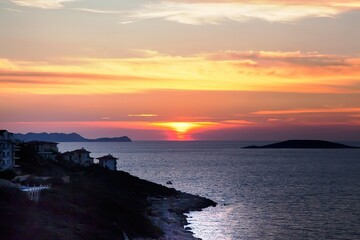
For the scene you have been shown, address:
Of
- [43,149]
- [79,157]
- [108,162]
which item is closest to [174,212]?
[43,149]

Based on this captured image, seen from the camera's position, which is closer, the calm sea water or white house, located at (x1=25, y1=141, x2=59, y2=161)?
the calm sea water

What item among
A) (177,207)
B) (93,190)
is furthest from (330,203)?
(93,190)

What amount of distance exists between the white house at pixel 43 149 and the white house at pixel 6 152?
815 inches

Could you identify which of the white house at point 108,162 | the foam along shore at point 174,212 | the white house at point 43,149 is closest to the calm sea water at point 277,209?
the foam along shore at point 174,212

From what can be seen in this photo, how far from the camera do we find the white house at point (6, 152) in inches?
3430

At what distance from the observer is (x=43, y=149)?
121 meters

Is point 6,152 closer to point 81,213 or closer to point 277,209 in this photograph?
point 81,213

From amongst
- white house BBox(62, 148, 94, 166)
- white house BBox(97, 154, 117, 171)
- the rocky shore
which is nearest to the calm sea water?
the rocky shore

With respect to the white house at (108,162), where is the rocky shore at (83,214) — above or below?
below

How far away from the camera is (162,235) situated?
71.8 m

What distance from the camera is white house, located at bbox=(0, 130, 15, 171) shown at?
Answer: 286 feet

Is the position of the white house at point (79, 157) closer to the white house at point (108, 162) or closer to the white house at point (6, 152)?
the white house at point (108, 162)

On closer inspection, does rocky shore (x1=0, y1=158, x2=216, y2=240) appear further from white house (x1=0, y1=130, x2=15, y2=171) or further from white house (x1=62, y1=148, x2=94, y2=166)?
white house (x1=62, y1=148, x2=94, y2=166)

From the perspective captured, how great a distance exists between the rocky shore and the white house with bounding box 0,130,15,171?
5.83 metres
